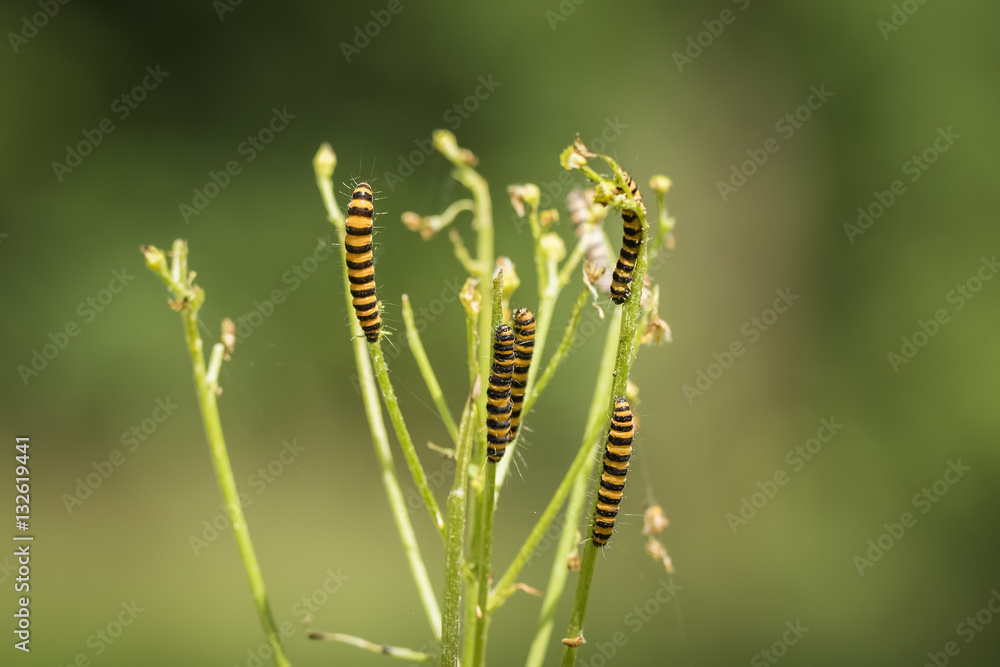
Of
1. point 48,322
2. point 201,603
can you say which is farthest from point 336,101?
point 201,603

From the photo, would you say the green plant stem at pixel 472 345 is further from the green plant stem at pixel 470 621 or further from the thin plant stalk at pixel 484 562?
the green plant stem at pixel 470 621

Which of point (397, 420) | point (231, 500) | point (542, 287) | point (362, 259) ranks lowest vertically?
point (231, 500)

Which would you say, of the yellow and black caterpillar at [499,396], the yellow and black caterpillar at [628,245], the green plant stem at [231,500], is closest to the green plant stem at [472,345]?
the yellow and black caterpillar at [499,396]

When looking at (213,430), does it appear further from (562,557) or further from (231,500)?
(562,557)

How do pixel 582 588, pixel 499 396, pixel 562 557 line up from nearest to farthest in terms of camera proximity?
1. pixel 499 396
2. pixel 582 588
3. pixel 562 557

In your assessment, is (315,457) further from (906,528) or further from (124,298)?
(906,528)

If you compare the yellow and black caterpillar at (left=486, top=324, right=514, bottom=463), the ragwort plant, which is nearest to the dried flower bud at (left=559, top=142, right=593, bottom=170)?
the ragwort plant

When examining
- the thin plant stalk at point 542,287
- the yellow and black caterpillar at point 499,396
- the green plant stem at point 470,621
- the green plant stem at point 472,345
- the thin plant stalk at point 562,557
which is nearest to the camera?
the yellow and black caterpillar at point 499,396

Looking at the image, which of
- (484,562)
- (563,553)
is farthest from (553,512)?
(563,553)
